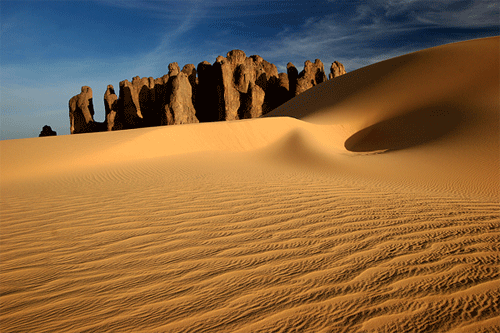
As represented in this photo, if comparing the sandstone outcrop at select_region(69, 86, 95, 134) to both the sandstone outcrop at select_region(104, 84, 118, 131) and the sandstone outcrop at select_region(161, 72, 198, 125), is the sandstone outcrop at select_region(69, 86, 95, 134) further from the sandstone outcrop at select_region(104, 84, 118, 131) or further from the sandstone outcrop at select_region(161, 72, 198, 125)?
the sandstone outcrop at select_region(161, 72, 198, 125)

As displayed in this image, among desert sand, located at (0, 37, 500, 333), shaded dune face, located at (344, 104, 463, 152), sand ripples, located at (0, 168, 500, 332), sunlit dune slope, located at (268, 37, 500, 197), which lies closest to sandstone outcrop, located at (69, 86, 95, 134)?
sunlit dune slope, located at (268, 37, 500, 197)

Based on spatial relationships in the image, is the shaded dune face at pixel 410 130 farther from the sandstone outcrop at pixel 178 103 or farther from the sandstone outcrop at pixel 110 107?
the sandstone outcrop at pixel 110 107

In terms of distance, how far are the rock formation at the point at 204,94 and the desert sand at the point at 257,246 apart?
2897 cm

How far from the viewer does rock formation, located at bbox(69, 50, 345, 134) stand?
36719 millimetres

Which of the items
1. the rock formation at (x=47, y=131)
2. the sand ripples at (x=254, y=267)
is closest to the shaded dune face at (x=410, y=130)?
the sand ripples at (x=254, y=267)

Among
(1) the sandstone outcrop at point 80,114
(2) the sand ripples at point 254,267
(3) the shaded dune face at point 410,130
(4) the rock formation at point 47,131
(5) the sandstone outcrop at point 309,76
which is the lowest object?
(2) the sand ripples at point 254,267

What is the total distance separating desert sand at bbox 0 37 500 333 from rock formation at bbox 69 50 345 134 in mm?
28973

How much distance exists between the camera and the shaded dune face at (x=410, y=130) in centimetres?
1082

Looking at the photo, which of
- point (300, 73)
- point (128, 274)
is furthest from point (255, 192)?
point (300, 73)

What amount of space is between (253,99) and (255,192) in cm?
3332

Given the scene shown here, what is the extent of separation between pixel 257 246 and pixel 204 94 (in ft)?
128

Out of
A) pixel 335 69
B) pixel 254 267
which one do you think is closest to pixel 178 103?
pixel 335 69

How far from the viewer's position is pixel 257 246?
2.78 metres

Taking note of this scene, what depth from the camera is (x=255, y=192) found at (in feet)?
16.9
